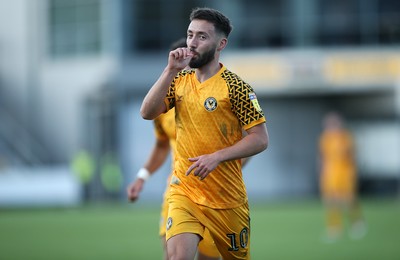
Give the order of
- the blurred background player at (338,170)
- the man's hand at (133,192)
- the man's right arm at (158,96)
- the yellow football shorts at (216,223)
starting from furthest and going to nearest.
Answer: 1. the blurred background player at (338,170)
2. the man's hand at (133,192)
3. the yellow football shorts at (216,223)
4. the man's right arm at (158,96)

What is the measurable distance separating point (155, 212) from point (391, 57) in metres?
12.4

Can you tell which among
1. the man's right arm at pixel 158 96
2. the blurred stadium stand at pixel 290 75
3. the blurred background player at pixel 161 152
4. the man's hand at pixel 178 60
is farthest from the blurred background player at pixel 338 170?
the blurred stadium stand at pixel 290 75

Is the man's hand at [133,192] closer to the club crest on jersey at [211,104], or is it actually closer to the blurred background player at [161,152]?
the blurred background player at [161,152]

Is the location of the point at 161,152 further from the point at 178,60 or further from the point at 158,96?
the point at 178,60

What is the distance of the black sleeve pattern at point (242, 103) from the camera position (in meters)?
7.54

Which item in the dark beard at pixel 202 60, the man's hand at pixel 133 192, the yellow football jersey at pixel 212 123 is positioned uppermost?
the dark beard at pixel 202 60

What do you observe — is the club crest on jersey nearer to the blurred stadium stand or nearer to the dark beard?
the dark beard

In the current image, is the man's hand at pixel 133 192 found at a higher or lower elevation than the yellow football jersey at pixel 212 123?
lower

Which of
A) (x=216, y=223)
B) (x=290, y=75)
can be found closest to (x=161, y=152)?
(x=216, y=223)

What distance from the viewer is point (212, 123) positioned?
763 centimetres

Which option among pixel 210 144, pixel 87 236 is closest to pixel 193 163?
pixel 210 144

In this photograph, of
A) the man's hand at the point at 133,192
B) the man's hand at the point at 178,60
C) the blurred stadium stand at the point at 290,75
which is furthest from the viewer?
the blurred stadium stand at the point at 290,75

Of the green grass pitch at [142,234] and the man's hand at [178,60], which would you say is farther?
the green grass pitch at [142,234]

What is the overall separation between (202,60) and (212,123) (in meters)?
0.52
